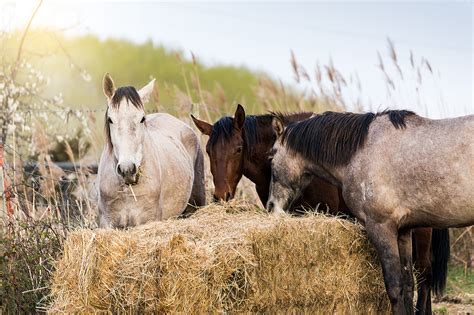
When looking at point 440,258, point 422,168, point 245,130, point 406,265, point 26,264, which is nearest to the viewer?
point 422,168

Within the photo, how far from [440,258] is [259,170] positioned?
6.66ft

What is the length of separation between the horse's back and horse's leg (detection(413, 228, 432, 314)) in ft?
4.20

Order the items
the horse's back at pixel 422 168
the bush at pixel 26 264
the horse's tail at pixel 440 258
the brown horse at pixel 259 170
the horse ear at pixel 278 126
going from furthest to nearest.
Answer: the horse's tail at pixel 440 258
the brown horse at pixel 259 170
the horse ear at pixel 278 126
the bush at pixel 26 264
the horse's back at pixel 422 168

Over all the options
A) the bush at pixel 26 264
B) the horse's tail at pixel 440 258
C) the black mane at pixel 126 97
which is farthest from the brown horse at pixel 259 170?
the bush at pixel 26 264

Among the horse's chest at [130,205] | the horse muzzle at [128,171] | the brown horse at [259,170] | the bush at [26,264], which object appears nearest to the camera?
the horse muzzle at [128,171]

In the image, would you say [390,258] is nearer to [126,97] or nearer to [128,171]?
[128,171]

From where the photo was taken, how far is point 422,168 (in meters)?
6.05

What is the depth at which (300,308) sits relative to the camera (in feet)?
19.7

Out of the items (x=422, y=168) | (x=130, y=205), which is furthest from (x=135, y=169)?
(x=422, y=168)

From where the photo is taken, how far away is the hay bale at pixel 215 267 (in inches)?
207

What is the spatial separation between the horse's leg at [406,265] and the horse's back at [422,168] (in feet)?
1.15

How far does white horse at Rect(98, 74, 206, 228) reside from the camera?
6.31 metres

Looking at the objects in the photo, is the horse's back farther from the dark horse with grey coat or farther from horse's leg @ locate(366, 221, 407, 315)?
horse's leg @ locate(366, 221, 407, 315)

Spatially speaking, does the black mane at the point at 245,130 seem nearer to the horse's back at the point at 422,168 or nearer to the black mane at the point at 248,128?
the black mane at the point at 248,128
